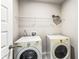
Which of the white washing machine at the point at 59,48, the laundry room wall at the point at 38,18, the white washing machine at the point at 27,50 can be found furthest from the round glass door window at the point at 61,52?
the laundry room wall at the point at 38,18

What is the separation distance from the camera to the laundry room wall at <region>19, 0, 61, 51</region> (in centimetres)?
290

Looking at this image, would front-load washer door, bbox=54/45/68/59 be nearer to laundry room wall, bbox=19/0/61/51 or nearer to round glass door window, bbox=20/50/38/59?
round glass door window, bbox=20/50/38/59

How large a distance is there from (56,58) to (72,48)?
648mm

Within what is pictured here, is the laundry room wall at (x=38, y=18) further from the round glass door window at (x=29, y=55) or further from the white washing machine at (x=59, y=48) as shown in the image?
the round glass door window at (x=29, y=55)

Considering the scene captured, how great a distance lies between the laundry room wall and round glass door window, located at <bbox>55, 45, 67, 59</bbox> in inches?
38.9

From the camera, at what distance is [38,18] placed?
303cm

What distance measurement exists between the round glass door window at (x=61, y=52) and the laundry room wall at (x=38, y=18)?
99cm

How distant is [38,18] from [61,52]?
5.25 feet

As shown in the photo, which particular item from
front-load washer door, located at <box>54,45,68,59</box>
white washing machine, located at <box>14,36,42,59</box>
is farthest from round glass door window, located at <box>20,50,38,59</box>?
front-load washer door, located at <box>54,45,68,59</box>

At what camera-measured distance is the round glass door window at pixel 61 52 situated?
2119 mm

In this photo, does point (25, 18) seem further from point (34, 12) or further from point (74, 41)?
point (74, 41)

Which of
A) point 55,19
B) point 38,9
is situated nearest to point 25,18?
point 38,9

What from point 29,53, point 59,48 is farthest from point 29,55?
point 59,48

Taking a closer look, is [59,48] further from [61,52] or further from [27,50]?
[27,50]
